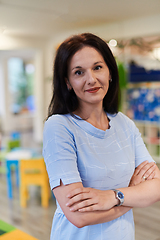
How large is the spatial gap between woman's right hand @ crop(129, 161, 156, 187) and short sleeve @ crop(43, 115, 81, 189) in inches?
13.0

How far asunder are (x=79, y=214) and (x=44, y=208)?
2.10 metres

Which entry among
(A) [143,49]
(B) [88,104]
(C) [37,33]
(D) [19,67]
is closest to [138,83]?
(A) [143,49]

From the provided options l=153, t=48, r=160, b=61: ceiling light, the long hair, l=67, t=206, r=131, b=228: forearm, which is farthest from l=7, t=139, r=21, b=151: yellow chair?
l=67, t=206, r=131, b=228: forearm

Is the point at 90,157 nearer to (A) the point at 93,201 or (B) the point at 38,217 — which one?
(A) the point at 93,201

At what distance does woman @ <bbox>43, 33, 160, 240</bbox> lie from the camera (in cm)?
93

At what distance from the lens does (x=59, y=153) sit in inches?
37.2

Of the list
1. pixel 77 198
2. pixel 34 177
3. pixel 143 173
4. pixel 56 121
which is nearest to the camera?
pixel 77 198

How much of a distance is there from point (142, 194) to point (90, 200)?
0.25m

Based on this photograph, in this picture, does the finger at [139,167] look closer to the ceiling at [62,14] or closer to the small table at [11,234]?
the small table at [11,234]

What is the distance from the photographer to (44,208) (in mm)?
2881

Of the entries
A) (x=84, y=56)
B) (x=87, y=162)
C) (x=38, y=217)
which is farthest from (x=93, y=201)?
(x=38, y=217)

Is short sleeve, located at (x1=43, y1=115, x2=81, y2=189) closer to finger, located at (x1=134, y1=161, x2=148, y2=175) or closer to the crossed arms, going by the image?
the crossed arms

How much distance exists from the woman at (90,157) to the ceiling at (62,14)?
1.46ft

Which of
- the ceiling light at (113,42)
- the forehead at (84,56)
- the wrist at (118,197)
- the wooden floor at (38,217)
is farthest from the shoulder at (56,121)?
the wooden floor at (38,217)
